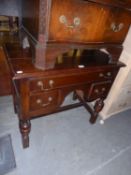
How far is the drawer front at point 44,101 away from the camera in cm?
88

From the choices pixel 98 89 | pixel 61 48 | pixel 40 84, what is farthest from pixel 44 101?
pixel 98 89

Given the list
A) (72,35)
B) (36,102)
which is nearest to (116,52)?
(72,35)

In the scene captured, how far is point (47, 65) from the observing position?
32.3 inches

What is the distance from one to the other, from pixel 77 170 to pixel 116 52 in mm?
993

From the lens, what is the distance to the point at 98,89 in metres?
1.16

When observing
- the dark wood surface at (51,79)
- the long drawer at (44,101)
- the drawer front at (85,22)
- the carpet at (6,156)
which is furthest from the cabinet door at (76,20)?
the carpet at (6,156)

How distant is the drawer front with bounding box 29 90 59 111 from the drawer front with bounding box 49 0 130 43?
35 cm

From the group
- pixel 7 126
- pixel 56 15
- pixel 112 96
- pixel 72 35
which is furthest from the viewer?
pixel 112 96

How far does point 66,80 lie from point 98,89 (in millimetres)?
367

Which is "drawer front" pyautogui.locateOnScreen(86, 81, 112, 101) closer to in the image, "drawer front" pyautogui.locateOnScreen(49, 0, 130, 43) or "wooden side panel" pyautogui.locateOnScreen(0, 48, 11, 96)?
"drawer front" pyautogui.locateOnScreen(49, 0, 130, 43)

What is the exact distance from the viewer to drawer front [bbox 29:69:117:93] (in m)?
0.82

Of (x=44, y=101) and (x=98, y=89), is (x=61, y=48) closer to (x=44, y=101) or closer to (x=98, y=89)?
(x=44, y=101)

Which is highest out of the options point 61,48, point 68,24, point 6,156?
point 68,24

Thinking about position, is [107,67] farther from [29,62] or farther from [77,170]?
[77,170]
